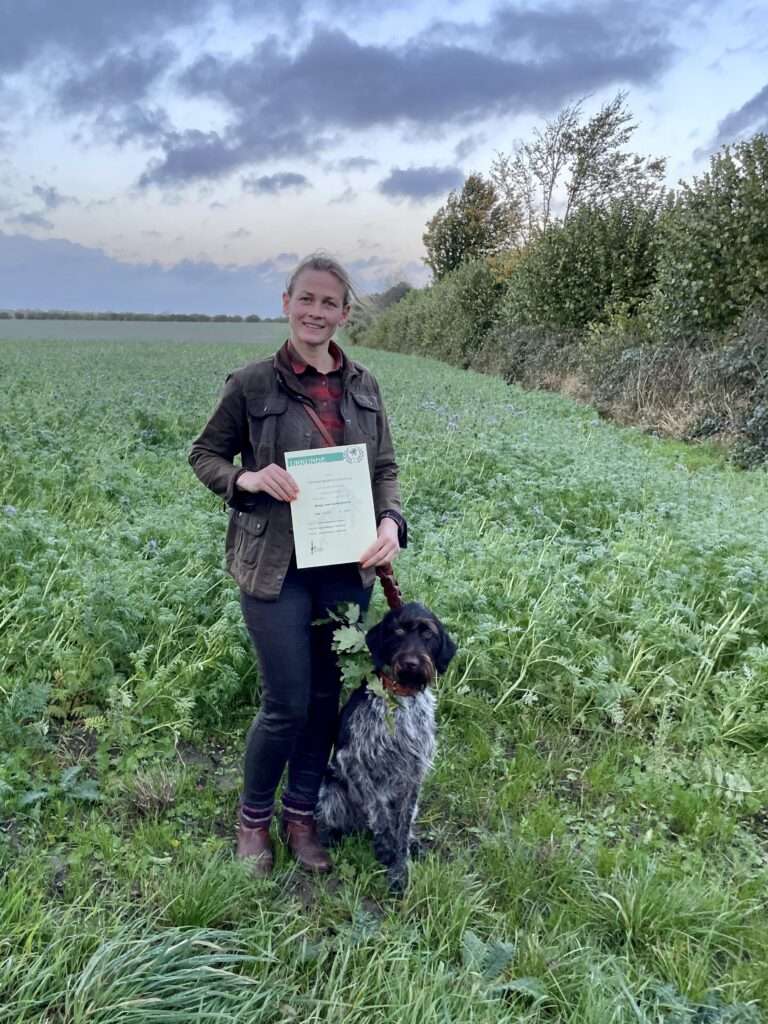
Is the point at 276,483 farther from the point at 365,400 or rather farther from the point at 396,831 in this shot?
the point at 396,831

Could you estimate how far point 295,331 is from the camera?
2568mm

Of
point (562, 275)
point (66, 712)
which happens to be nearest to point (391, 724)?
point (66, 712)

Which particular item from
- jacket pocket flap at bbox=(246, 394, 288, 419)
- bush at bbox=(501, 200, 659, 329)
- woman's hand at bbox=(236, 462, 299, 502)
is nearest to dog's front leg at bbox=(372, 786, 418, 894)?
woman's hand at bbox=(236, 462, 299, 502)

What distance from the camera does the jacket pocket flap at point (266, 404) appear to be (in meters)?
2.55

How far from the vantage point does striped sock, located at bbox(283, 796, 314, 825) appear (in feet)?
9.76

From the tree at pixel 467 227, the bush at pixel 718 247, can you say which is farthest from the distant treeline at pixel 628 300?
the tree at pixel 467 227

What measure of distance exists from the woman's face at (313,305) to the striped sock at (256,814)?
187 cm

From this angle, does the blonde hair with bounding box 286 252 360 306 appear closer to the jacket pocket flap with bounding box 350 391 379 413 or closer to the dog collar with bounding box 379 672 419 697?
the jacket pocket flap with bounding box 350 391 379 413

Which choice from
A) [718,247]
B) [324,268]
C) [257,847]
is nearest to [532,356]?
[718,247]

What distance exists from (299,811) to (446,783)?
840mm

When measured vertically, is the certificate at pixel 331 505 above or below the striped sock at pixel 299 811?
above

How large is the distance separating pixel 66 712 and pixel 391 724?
2040 millimetres

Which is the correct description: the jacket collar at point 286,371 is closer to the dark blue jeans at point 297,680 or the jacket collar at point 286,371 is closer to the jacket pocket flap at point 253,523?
the jacket pocket flap at point 253,523

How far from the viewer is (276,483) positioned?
2430 millimetres
